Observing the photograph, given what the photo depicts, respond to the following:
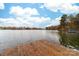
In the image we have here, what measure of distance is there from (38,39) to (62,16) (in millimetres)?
360

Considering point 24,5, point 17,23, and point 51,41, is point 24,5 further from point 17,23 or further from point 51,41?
point 51,41

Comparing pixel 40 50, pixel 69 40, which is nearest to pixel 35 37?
pixel 40 50

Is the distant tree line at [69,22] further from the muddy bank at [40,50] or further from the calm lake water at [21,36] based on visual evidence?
the muddy bank at [40,50]

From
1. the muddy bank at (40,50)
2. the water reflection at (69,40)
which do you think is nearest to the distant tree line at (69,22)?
the water reflection at (69,40)

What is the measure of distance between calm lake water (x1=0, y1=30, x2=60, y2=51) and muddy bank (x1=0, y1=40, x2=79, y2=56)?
45 millimetres

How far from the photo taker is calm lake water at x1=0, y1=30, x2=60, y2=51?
2.04 m

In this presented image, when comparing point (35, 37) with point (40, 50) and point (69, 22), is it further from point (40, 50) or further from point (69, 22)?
point (69, 22)

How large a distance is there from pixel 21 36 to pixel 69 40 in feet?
1.72

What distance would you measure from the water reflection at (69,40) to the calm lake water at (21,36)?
2.1 inches

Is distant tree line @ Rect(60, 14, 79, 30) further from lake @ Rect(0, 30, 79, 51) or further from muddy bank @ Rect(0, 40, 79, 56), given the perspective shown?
muddy bank @ Rect(0, 40, 79, 56)

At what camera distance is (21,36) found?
2.05 m

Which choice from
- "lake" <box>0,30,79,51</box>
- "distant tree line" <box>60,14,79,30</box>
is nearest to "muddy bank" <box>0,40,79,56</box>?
"lake" <box>0,30,79,51</box>

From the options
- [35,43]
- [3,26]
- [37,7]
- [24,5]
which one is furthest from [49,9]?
[3,26]

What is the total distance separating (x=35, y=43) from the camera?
2053mm
